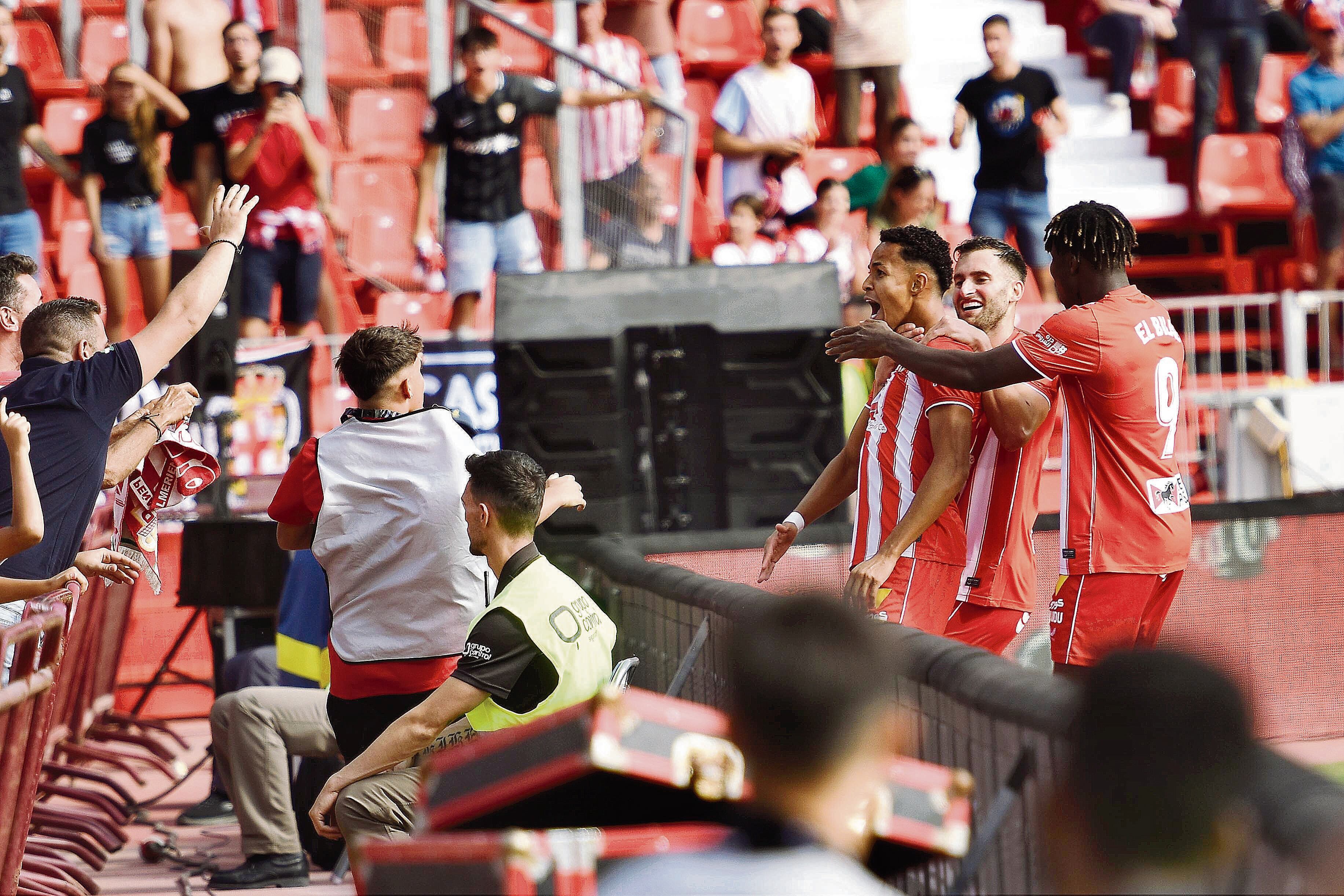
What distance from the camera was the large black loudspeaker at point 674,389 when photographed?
22.5ft

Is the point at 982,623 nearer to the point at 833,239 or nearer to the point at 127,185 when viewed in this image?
the point at 833,239

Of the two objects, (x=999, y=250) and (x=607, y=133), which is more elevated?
(x=607, y=133)

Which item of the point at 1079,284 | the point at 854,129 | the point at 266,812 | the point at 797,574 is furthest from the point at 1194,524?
the point at 854,129

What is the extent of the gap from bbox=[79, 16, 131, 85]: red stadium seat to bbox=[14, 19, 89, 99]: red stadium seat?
317mm

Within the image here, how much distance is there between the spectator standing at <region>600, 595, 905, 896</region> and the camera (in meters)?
1.82

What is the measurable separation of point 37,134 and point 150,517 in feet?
22.2

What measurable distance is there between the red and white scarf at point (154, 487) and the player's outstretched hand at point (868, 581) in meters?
2.05

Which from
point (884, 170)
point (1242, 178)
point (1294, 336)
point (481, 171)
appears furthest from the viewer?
point (1242, 178)

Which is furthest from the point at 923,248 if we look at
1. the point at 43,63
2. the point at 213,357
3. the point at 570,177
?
the point at 43,63

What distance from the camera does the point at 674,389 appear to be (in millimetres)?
7035

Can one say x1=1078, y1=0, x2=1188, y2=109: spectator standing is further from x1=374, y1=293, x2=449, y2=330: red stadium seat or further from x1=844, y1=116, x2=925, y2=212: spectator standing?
x1=374, y1=293, x2=449, y2=330: red stadium seat

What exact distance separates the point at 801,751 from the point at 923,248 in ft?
10.1

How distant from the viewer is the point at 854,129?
43.5 ft

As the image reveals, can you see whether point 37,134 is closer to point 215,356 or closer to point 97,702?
point 215,356
